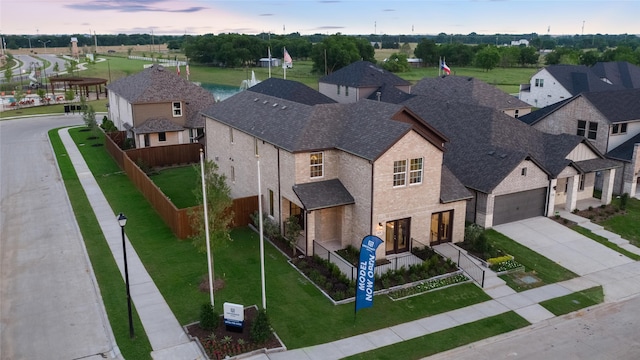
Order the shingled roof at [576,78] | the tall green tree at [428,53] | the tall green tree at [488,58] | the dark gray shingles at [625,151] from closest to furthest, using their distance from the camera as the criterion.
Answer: the dark gray shingles at [625,151] → the shingled roof at [576,78] → the tall green tree at [488,58] → the tall green tree at [428,53]

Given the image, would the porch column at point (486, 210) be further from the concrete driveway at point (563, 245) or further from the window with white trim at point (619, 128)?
the window with white trim at point (619, 128)

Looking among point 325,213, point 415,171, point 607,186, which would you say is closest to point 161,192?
point 325,213

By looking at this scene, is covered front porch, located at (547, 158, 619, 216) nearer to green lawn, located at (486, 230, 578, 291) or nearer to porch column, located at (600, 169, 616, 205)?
porch column, located at (600, 169, 616, 205)

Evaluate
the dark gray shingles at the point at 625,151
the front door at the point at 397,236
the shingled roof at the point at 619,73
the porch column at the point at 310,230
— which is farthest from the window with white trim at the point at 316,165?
the shingled roof at the point at 619,73

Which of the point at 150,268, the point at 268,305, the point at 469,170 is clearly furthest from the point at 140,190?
the point at 469,170

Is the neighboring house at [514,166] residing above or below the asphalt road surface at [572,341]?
above

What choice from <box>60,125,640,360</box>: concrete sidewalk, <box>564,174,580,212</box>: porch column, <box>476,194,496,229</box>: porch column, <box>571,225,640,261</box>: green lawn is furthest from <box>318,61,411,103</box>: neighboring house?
<box>571,225,640,261</box>: green lawn
